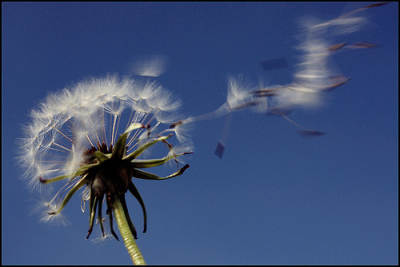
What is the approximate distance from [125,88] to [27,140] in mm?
2921

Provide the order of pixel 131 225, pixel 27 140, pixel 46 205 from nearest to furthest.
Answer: pixel 131 225 < pixel 46 205 < pixel 27 140

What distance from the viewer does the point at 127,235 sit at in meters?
6.32

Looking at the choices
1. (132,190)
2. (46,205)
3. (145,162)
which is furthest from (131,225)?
(46,205)

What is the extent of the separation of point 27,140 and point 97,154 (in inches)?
126

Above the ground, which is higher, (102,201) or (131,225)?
(102,201)

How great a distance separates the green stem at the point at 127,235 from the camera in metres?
5.88

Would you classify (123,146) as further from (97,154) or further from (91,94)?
(91,94)

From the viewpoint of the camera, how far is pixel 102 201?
7.32m

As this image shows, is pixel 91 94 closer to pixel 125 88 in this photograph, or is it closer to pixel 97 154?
pixel 125 88

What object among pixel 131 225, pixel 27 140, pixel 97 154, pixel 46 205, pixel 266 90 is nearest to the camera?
pixel 266 90

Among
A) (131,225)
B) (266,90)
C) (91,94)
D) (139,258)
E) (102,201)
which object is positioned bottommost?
(139,258)

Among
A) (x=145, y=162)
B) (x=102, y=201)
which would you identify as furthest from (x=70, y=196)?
(x=145, y=162)

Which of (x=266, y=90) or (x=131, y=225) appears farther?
(x=131, y=225)

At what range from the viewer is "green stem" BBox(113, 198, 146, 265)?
588 cm
